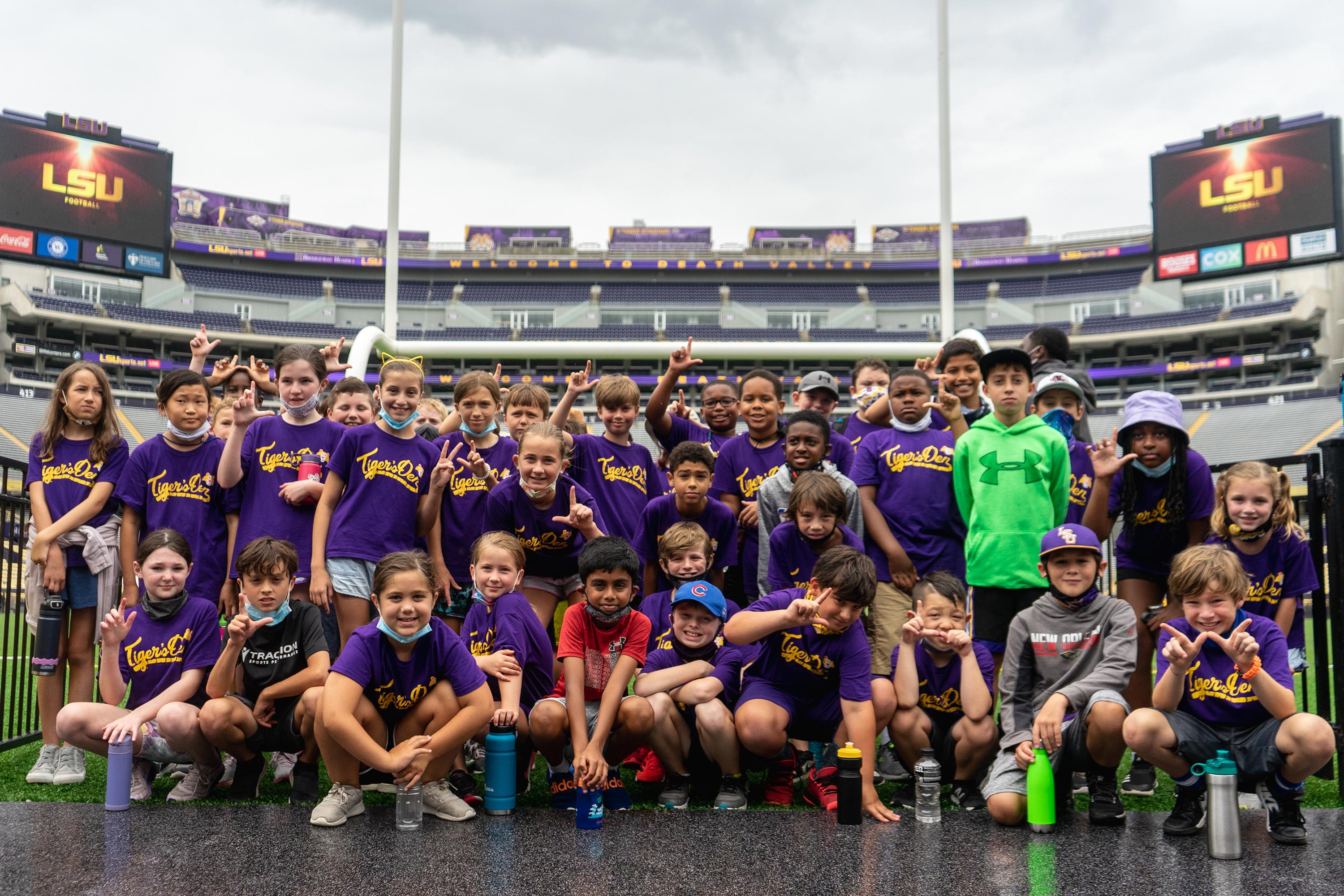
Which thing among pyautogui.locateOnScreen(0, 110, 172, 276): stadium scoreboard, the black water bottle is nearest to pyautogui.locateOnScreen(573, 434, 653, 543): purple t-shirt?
the black water bottle

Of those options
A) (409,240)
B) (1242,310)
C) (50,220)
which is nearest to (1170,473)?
(50,220)

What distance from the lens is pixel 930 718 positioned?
14.1 ft

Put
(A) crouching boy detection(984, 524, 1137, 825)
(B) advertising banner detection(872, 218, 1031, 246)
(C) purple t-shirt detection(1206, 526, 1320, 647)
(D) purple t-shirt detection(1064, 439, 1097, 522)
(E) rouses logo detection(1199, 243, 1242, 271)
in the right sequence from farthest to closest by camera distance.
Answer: (B) advertising banner detection(872, 218, 1031, 246)
(E) rouses logo detection(1199, 243, 1242, 271)
(D) purple t-shirt detection(1064, 439, 1097, 522)
(C) purple t-shirt detection(1206, 526, 1320, 647)
(A) crouching boy detection(984, 524, 1137, 825)

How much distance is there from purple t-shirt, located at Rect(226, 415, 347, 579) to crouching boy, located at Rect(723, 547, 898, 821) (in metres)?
2.25

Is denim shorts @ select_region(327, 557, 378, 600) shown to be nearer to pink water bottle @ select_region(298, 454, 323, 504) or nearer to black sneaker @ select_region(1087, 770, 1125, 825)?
pink water bottle @ select_region(298, 454, 323, 504)

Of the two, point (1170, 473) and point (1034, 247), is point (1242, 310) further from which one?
point (1170, 473)

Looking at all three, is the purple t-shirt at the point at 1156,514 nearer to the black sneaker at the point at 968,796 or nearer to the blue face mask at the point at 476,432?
the black sneaker at the point at 968,796

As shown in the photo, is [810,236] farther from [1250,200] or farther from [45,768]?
[45,768]

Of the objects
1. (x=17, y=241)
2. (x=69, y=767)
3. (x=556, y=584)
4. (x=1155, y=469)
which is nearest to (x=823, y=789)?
(x=556, y=584)

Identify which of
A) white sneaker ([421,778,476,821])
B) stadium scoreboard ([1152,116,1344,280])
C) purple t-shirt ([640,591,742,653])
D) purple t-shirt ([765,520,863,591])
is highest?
stadium scoreboard ([1152,116,1344,280])

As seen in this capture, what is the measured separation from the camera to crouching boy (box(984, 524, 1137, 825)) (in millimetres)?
3836

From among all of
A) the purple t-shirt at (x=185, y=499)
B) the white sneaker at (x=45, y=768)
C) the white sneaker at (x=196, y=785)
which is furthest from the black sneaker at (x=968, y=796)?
the white sneaker at (x=45, y=768)

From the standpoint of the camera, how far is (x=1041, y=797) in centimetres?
377

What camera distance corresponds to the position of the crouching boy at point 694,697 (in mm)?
4160
